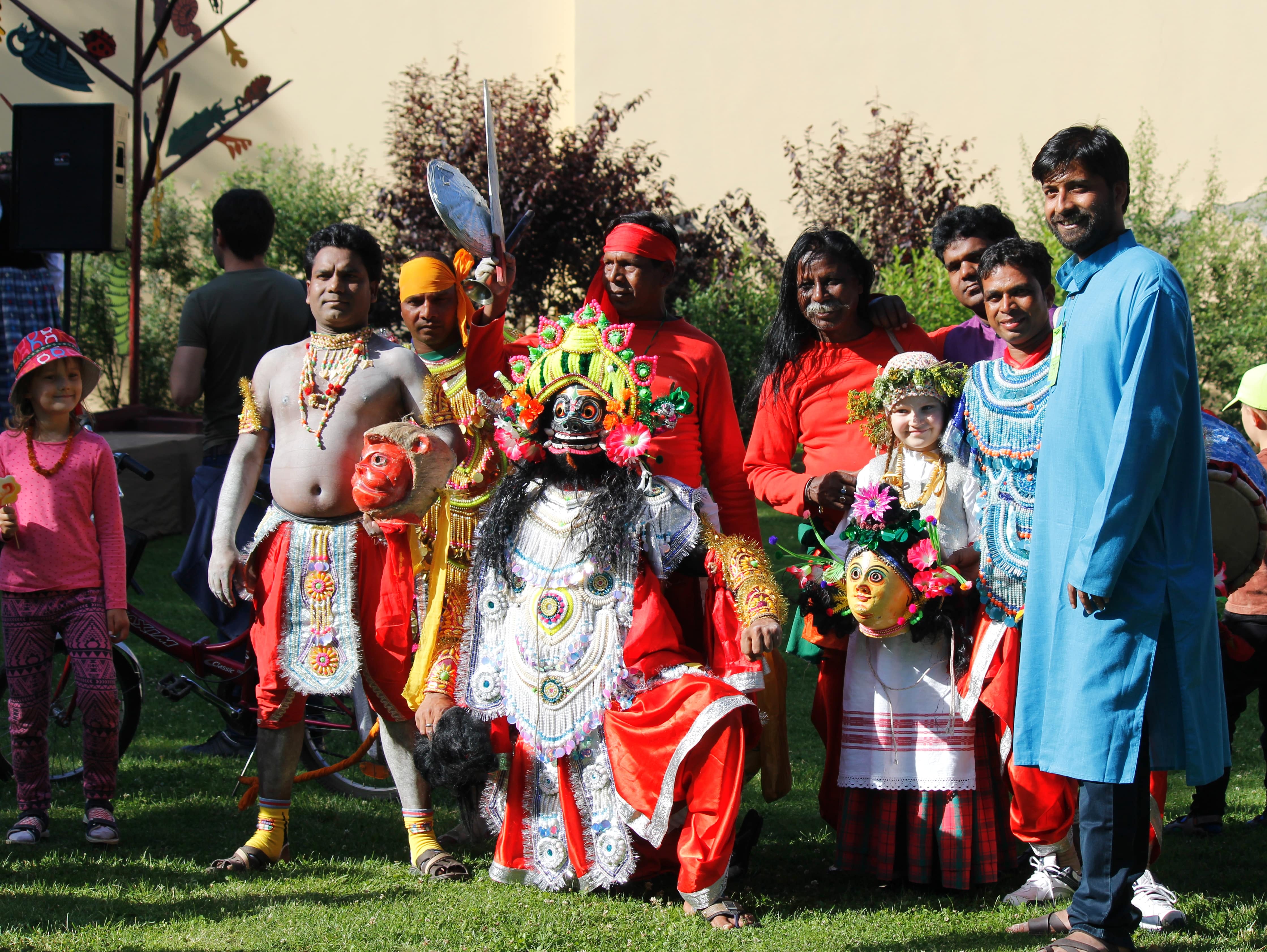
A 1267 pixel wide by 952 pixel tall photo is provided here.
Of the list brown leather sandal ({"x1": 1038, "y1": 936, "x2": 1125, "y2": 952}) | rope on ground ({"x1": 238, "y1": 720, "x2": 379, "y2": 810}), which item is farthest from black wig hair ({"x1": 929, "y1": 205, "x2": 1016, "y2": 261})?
rope on ground ({"x1": 238, "y1": 720, "x2": 379, "y2": 810})

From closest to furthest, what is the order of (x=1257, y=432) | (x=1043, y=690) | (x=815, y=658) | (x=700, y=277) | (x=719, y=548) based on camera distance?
(x=1043, y=690) < (x=719, y=548) < (x=815, y=658) < (x=1257, y=432) < (x=700, y=277)

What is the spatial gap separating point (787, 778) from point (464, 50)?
416 inches

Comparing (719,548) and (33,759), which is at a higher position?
(719,548)

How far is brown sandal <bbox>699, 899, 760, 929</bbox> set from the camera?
12.7ft

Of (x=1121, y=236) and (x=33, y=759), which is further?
(x=33, y=759)

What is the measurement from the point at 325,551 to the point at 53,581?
1.16m

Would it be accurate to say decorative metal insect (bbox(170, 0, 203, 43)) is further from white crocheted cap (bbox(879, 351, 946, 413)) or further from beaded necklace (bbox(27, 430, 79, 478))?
white crocheted cap (bbox(879, 351, 946, 413))

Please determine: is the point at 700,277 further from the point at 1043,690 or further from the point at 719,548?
the point at 1043,690

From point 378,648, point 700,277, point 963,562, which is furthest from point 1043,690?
point 700,277

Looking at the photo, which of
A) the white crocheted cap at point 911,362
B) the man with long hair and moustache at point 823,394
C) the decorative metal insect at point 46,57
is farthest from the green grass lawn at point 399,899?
the decorative metal insect at point 46,57

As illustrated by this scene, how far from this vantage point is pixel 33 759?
4.75 meters

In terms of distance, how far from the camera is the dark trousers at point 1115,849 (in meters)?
3.37

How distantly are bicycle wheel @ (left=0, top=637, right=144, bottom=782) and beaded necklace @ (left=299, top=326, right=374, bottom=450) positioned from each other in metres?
1.51

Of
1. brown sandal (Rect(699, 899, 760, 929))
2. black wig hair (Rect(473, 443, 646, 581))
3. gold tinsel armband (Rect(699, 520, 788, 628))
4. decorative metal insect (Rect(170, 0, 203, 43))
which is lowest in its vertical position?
brown sandal (Rect(699, 899, 760, 929))
